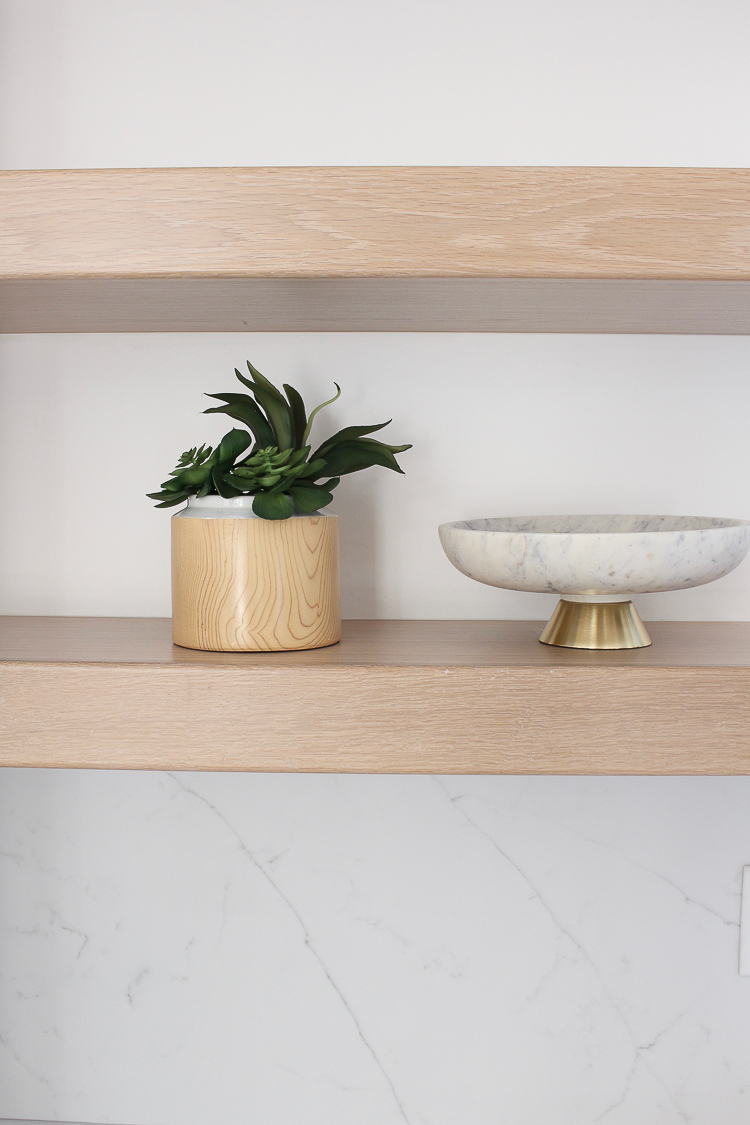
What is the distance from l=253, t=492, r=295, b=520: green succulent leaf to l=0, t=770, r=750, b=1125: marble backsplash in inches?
15.0

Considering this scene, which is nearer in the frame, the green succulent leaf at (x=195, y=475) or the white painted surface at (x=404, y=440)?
the green succulent leaf at (x=195, y=475)

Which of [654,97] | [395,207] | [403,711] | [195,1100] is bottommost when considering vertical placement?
[195,1100]

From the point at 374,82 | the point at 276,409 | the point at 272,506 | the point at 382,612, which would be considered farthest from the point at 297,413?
the point at 374,82

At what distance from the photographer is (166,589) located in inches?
38.1

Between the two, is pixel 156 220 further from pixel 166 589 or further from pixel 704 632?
pixel 704 632

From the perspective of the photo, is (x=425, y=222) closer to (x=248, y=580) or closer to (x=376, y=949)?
(x=248, y=580)

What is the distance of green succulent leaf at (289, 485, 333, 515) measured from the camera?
0.74 metres

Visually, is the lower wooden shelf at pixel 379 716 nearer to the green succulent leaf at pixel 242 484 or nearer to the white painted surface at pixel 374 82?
the green succulent leaf at pixel 242 484

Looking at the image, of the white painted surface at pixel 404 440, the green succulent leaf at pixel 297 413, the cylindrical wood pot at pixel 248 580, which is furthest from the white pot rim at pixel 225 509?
the white painted surface at pixel 404 440

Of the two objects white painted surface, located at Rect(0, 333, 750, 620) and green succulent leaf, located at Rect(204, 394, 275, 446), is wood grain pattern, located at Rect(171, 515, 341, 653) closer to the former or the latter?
green succulent leaf, located at Rect(204, 394, 275, 446)

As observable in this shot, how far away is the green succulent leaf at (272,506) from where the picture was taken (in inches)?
28.1

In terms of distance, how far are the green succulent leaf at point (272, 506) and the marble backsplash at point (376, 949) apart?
380 mm

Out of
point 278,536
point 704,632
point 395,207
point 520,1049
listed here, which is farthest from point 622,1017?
point 395,207

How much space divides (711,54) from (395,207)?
522 mm
